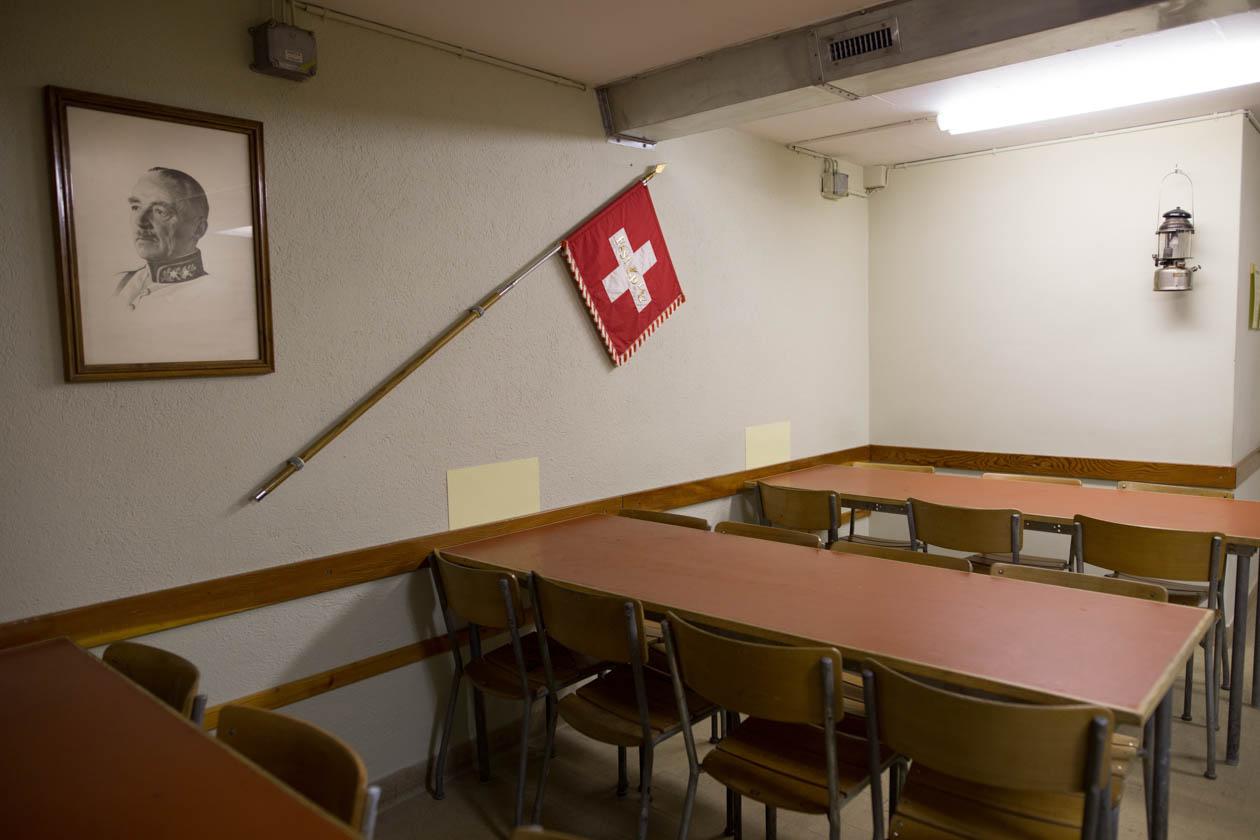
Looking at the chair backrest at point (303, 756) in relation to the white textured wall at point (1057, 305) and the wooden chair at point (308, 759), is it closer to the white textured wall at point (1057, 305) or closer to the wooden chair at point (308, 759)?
the wooden chair at point (308, 759)

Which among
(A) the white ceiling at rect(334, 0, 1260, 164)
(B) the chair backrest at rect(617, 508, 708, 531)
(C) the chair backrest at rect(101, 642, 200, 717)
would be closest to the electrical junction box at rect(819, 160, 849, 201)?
(A) the white ceiling at rect(334, 0, 1260, 164)

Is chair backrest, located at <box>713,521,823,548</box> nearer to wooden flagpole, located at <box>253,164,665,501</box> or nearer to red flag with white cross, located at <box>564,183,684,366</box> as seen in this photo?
red flag with white cross, located at <box>564,183,684,366</box>

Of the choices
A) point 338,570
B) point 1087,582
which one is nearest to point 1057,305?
point 1087,582

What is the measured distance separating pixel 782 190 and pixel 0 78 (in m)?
3.43

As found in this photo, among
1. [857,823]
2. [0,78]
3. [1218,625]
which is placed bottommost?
[857,823]

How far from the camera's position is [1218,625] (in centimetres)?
325

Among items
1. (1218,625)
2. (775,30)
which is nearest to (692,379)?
(775,30)

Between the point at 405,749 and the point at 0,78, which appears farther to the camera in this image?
the point at 405,749

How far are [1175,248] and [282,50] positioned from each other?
4.03 metres

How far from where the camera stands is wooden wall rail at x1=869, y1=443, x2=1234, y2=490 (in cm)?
426

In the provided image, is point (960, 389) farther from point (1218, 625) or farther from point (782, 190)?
point (1218, 625)

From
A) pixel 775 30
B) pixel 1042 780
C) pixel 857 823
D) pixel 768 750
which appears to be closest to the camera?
pixel 1042 780

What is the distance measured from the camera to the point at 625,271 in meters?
3.54

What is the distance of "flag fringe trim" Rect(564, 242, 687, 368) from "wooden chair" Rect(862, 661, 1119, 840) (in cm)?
199
